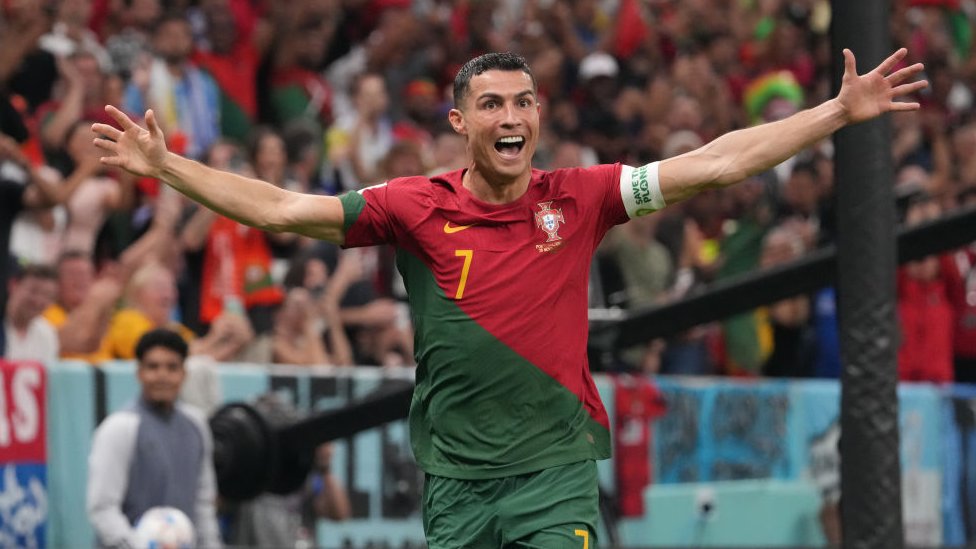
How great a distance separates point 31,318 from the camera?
10.9m

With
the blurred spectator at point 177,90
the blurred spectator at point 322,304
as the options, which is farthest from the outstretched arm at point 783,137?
the blurred spectator at point 177,90

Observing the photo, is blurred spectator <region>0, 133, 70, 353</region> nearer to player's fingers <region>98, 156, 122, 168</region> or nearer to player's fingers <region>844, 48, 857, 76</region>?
player's fingers <region>98, 156, 122, 168</region>

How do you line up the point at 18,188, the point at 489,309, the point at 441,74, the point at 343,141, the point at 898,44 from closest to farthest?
1. the point at 489,309
2. the point at 18,188
3. the point at 343,141
4. the point at 441,74
5. the point at 898,44

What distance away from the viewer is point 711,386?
14.8m

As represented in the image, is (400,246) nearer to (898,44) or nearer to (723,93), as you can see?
(723,93)

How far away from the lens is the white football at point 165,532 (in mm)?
9109

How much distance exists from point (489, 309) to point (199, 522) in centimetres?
432

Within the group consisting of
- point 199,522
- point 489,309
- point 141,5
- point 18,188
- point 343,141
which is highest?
point 141,5

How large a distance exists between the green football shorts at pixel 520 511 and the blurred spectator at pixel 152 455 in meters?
3.68

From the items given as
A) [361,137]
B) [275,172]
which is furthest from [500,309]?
[361,137]

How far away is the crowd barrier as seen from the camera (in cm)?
1076

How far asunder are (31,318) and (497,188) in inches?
212

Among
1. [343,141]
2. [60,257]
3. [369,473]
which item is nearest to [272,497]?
[369,473]

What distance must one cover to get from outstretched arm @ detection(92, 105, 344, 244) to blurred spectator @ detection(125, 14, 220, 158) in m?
7.36
